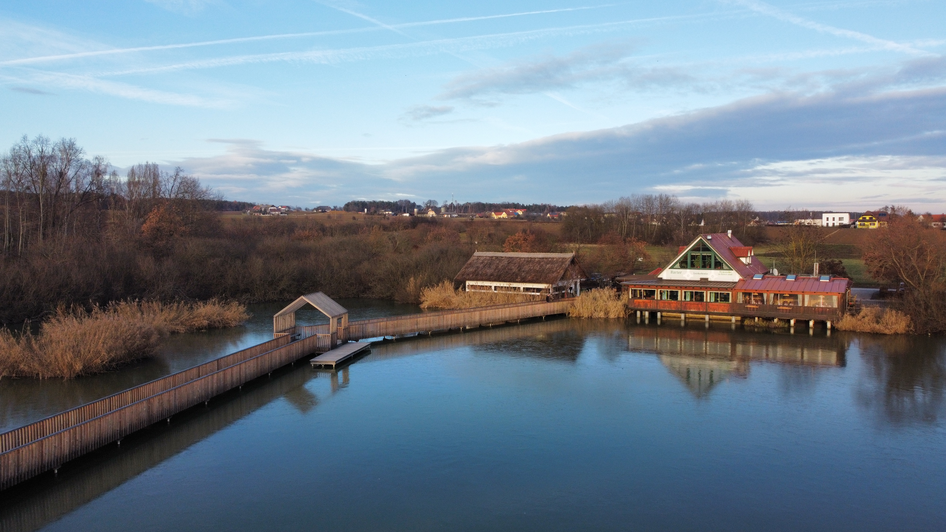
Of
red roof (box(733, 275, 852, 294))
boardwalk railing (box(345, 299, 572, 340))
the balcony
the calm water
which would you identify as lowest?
the calm water

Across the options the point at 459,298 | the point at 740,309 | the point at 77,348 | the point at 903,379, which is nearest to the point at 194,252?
the point at 459,298

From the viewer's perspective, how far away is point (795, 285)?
35.1 meters

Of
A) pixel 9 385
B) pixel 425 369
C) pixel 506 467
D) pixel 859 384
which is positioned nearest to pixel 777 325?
pixel 859 384

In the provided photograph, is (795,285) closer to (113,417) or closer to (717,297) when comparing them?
(717,297)

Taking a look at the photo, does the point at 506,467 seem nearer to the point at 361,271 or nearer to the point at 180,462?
the point at 180,462

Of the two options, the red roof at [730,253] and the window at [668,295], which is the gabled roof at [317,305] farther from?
the red roof at [730,253]

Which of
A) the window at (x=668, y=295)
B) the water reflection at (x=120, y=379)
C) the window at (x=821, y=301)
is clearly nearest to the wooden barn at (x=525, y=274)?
the window at (x=668, y=295)

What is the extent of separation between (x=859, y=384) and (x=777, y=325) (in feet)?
42.9

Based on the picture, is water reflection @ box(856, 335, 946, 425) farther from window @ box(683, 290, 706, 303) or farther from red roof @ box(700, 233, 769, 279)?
window @ box(683, 290, 706, 303)

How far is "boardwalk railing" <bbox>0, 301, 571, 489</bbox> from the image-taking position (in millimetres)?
13552

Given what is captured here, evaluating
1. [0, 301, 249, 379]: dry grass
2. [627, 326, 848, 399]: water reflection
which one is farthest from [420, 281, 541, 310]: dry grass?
[0, 301, 249, 379]: dry grass

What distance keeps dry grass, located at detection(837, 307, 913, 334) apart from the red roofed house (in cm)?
78

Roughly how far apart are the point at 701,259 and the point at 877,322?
32.4ft

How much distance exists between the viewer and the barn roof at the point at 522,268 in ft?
141
